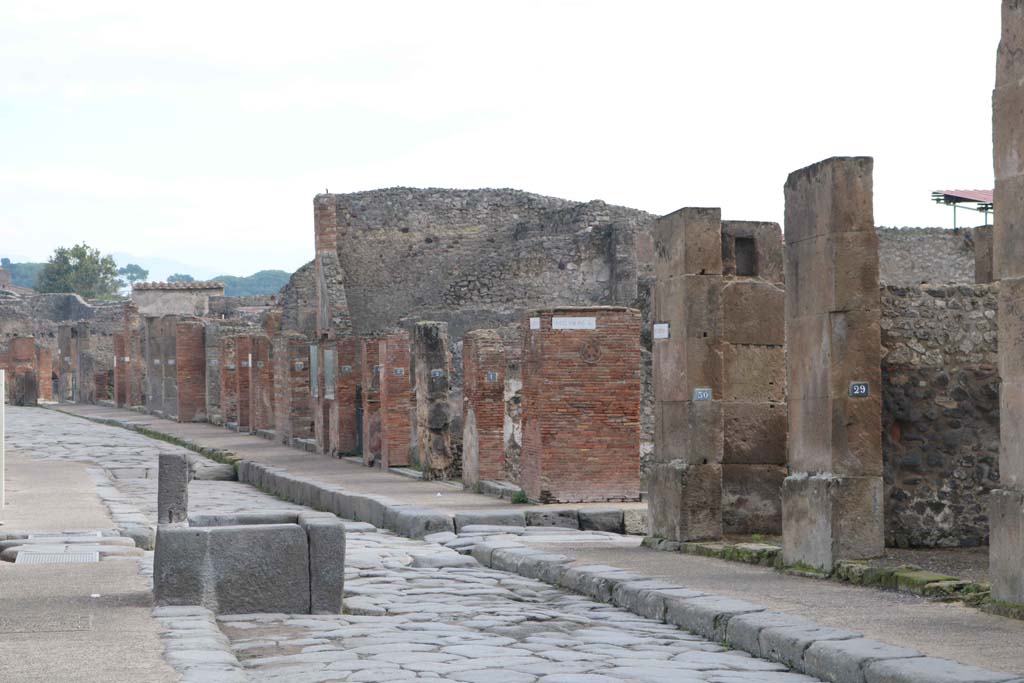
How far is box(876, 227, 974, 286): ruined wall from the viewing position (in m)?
33.4

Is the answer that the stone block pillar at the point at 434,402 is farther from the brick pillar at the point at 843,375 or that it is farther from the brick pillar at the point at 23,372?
the brick pillar at the point at 23,372

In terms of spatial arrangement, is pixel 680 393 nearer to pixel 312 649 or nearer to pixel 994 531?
pixel 994 531

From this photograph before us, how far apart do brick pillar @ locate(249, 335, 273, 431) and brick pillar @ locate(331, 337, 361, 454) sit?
262 inches

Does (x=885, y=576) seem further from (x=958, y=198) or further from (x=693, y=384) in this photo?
(x=958, y=198)

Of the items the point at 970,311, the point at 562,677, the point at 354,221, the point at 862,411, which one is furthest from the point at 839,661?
the point at 354,221

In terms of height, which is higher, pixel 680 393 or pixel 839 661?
pixel 680 393

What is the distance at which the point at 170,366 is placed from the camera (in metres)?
38.7

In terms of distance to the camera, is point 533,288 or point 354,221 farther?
→ point 354,221

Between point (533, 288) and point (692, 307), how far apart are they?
2057cm

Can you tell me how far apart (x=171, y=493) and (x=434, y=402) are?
7.62 m

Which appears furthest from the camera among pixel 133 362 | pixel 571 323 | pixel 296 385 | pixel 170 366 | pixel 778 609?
pixel 133 362

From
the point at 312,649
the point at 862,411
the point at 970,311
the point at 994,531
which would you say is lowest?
the point at 312,649

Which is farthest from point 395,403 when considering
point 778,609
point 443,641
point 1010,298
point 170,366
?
point 170,366

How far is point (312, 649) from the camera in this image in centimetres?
771
